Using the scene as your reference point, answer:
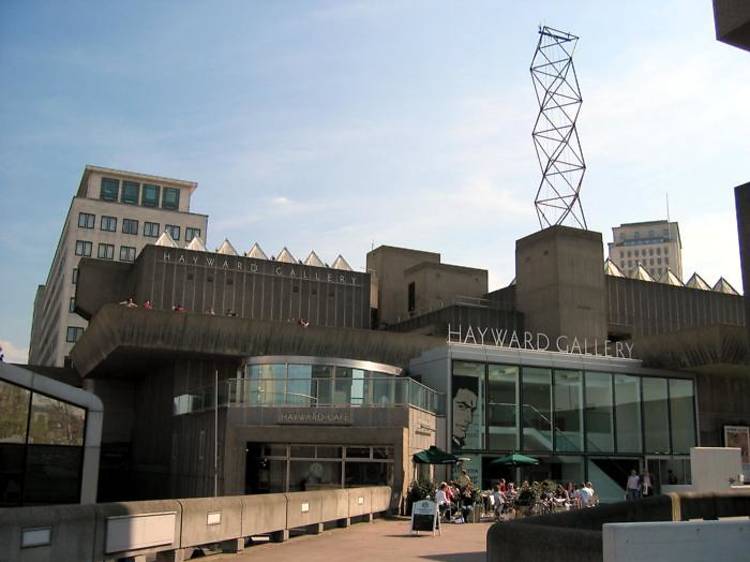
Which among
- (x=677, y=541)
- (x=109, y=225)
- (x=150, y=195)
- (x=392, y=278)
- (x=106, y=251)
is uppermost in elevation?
(x=150, y=195)

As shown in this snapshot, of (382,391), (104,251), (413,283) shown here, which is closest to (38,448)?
(382,391)

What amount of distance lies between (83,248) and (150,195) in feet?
50.1

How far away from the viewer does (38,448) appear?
21.9 meters

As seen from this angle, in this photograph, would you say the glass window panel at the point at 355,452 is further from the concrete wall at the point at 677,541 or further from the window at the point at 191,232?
the window at the point at 191,232

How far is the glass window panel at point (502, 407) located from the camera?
129 feet

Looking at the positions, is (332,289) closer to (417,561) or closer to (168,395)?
(168,395)

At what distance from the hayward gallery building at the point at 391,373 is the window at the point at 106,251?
202 feet

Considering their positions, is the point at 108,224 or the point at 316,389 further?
the point at 108,224

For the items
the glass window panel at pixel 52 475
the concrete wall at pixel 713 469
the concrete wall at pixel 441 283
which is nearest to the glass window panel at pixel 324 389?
the glass window panel at pixel 52 475

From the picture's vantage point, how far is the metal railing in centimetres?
3181

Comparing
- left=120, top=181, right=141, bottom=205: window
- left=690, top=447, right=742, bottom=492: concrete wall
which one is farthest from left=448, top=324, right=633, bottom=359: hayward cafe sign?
left=120, top=181, right=141, bottom=205: window

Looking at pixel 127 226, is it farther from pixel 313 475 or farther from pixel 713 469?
pixel 713 469

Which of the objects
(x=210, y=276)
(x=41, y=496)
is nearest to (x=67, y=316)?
(x=210, y=276)

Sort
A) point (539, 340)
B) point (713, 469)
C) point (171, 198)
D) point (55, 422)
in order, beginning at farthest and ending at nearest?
point (171, 198), point (539, 340), point (713, 469), point (55, 422)
